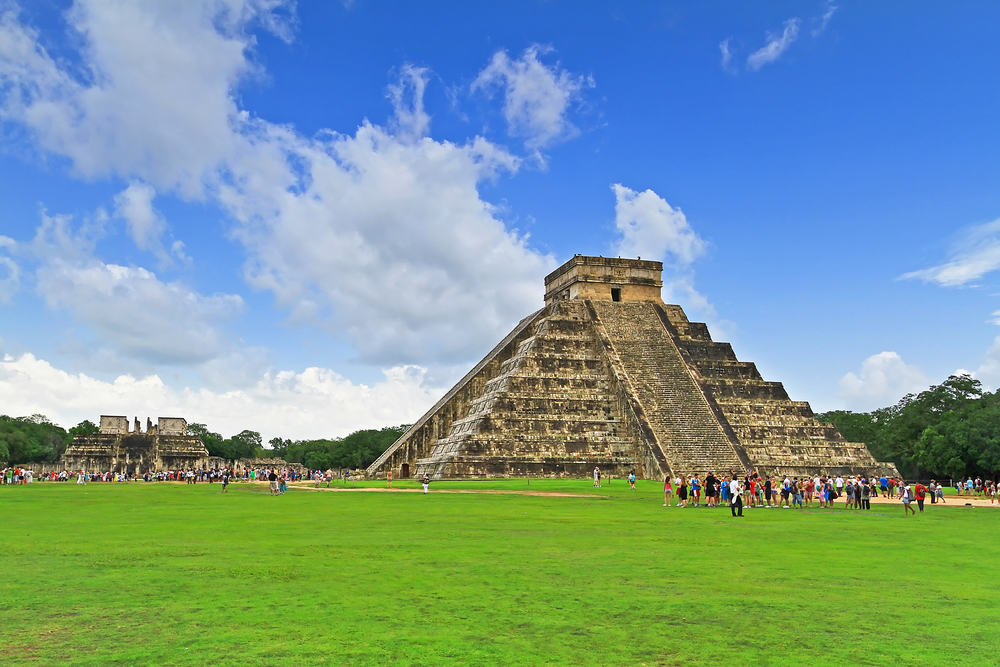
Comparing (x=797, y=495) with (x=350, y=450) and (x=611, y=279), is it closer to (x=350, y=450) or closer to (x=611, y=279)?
(x=611, y=279)

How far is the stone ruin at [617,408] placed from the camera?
31047mm

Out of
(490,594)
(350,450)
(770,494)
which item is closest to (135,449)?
(350,450)

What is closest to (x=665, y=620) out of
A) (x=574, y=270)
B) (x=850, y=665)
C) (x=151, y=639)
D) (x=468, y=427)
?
(x=850, y=665)

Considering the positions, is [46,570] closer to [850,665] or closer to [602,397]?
[850,665]

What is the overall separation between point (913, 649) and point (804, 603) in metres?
1.51

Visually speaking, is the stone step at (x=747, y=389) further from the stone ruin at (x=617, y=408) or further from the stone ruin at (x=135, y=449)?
the stone ruin at (x=135, y=449)

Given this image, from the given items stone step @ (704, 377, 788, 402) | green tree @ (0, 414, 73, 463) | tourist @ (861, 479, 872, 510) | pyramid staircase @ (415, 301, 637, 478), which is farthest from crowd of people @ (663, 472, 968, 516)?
green tree @ (0, 414, 73, 463)

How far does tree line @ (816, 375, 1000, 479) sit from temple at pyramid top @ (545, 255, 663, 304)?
1286 cm

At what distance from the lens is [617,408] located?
111ft

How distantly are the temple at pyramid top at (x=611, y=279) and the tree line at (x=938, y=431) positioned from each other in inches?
506

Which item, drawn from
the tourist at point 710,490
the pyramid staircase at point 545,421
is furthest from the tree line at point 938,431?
the tourist at point 710,490

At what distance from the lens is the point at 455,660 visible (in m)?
5.15

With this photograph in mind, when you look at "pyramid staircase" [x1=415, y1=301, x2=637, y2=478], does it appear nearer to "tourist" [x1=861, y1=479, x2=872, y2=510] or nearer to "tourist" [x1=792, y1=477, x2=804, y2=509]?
"tourist" [x1=792, y1=477, x2=804, y2=509]

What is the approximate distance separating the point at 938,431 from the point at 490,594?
135ft
